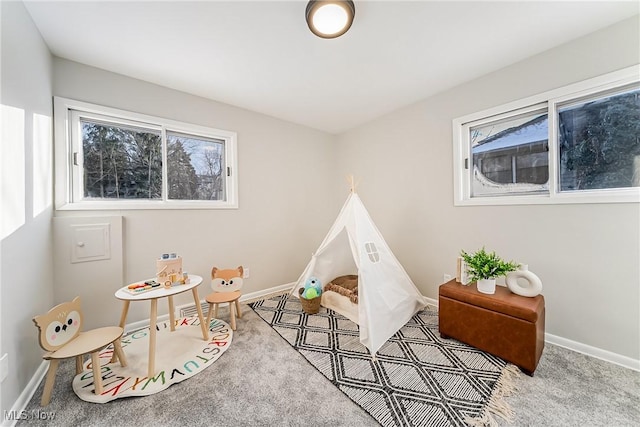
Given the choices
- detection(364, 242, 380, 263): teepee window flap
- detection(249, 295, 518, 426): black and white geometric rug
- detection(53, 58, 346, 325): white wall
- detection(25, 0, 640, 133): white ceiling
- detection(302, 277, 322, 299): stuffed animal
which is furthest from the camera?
detection(302, 277, 322, 299): stuffed animal

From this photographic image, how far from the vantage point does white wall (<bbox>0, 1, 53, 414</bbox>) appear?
1.21 metres

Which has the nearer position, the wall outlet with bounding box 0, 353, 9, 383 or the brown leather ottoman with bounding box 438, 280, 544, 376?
the wall outlet with bounding box 0, 353, 9, 383

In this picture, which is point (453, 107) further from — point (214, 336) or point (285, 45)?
point (214, 336)

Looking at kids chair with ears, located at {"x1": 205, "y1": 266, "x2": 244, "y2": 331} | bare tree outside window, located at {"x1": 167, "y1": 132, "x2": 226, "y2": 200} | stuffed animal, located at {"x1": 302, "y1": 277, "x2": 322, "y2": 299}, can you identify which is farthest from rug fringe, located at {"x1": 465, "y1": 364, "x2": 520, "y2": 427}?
bare tree outside window, located at {"x1": 167, "y1": 132, "x2": 226, "y2": 200}

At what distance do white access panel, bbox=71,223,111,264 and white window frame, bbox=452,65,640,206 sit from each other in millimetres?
3352

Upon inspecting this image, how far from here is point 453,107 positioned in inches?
94.8

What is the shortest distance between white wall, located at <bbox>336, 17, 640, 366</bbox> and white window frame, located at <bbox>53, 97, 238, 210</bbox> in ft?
7.52

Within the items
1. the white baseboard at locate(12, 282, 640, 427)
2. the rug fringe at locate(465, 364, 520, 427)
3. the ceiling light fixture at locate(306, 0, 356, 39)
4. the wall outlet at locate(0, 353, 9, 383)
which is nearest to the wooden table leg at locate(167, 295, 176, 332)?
the white baseboard at locate(12, 282, 640, 427)

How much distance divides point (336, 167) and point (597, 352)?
3279 mm

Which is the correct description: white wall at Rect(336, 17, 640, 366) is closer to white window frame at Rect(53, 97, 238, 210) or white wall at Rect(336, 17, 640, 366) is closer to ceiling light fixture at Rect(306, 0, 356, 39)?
ceiling light fixture at Rect(306, 0, 356, 39)

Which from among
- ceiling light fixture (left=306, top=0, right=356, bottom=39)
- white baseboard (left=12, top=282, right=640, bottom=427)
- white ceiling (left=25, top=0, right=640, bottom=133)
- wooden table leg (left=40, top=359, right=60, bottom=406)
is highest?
white ceiling (left=25, top=0, right=640, bottom=133)

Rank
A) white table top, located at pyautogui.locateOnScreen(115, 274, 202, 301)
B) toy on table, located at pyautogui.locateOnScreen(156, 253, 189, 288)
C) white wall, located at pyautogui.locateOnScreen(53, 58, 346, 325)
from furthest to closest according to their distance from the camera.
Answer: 1. white wall, located at pyautogui.locateOnScreen(53, 58, 346, 325)
2. toy on table, located at pyautogui.locateOnScreen(156, 253, 189, 288)
3. white table top, located at pyautogui.locateOnScreen(115, 274, 202, 301)

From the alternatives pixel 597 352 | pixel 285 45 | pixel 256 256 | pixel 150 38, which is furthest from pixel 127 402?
pixel 597 352

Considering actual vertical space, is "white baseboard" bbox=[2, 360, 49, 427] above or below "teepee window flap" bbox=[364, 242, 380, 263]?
below
